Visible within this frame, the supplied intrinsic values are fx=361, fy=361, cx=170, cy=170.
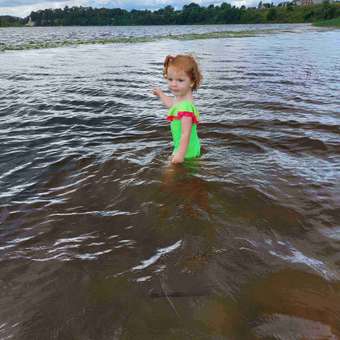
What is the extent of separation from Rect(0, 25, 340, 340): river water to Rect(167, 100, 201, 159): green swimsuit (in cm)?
20

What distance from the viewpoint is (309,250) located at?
3012 millimetres

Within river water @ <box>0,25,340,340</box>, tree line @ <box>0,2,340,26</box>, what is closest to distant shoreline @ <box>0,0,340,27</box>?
tree line @ <box>0,2,340,26</box>

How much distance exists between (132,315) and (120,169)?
280 centimetres

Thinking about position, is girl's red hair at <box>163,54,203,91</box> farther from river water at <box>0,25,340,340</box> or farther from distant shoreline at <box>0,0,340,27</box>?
distant shoreline at <box>0,0,340,27</box>

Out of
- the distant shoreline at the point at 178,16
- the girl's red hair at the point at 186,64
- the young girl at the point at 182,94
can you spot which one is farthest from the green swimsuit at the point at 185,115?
the distant shoreline at the point at 178,16

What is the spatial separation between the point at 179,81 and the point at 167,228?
2138 mm

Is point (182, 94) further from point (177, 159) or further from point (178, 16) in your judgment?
point (178, 16)

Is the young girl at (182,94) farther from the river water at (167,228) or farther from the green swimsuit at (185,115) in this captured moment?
the river water at (167,228)

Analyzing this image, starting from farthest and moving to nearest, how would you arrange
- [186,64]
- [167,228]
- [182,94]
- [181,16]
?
[181,16] → [182,94] → [186,64] → [167,228]

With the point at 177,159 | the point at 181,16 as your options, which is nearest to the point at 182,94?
the point at 177,159

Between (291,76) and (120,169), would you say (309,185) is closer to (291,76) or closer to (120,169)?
(120,169)

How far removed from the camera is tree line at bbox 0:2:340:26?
4732 inches

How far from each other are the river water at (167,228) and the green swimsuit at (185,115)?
7.7 inches

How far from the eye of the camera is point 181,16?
459ft
